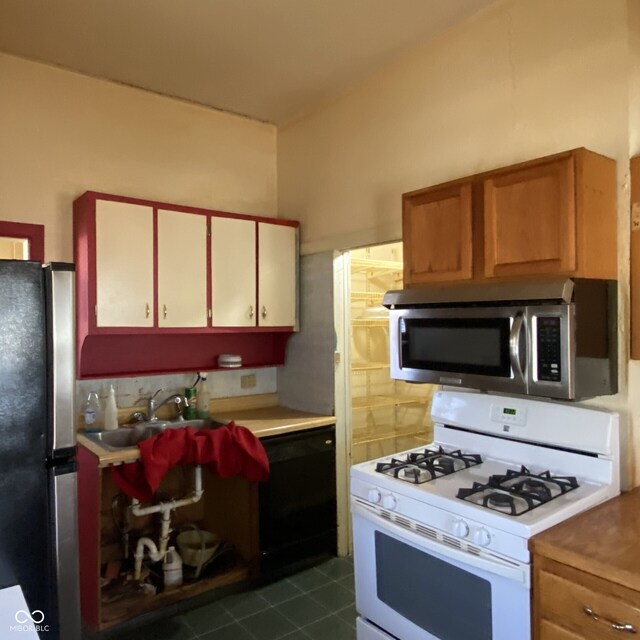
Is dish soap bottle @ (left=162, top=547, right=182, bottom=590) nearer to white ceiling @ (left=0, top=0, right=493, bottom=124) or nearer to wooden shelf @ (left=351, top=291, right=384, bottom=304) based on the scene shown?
wooden shelf @ (left=351, top=291, right=384, bottom=304)

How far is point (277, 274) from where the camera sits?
330 cm

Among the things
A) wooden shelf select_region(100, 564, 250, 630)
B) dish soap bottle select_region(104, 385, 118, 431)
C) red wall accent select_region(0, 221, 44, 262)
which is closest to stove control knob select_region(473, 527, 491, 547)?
wooden shelf select_region(100, 564, 250, 630)

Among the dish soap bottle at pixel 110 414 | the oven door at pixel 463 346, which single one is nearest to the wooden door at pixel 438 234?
the oven door at pixel 463 346

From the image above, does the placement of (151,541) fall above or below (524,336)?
below

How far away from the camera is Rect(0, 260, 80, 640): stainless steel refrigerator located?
1.49 meters

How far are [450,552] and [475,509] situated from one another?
0.17 m

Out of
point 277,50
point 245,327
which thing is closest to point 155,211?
point 245,327

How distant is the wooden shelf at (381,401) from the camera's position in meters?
3.64

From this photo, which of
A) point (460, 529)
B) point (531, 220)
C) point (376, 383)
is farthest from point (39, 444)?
point (376, 383)

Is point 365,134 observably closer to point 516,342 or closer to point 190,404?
point 516,342

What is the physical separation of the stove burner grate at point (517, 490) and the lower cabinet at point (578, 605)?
0.65 ft

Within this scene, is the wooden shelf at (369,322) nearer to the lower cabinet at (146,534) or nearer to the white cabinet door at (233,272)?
the white cabinet door at (233,272)

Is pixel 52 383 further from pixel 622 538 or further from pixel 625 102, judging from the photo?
pixel 625 102

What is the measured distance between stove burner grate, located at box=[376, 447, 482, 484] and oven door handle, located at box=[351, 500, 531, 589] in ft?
0.55
